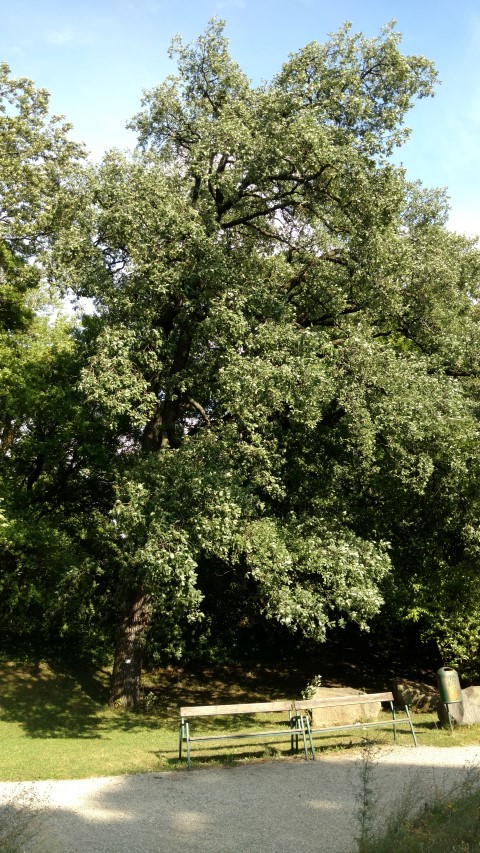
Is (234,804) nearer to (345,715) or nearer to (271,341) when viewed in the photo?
(345,715)

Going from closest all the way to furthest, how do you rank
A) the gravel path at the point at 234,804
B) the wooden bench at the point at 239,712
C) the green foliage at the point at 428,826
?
the green foliage at the point at 428,826, the gravel path at the point at 234,804, the wooden bench at the point at 239,712

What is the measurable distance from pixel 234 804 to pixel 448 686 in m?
5.76

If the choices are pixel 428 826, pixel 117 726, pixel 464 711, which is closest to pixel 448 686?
pixel 464 711

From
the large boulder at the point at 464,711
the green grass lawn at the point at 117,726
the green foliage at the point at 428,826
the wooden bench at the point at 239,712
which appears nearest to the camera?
the green foliage at the point at 428,826

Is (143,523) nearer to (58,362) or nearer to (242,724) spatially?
(242,724)

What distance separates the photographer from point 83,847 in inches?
264

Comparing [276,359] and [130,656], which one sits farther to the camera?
[130,656]

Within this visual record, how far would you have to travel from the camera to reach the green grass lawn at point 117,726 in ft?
36.7

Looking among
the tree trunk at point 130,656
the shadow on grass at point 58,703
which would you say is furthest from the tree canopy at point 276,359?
the shadow on grass at point 58,703

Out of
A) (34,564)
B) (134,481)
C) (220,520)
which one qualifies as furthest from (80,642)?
(220,520)

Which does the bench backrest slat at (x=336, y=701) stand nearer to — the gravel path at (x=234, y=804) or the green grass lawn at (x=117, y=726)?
the green grass lawn at (x=117, y=726)

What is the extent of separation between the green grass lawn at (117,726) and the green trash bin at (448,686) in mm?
553

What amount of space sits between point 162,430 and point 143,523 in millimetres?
4216

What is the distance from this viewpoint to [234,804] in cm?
835
